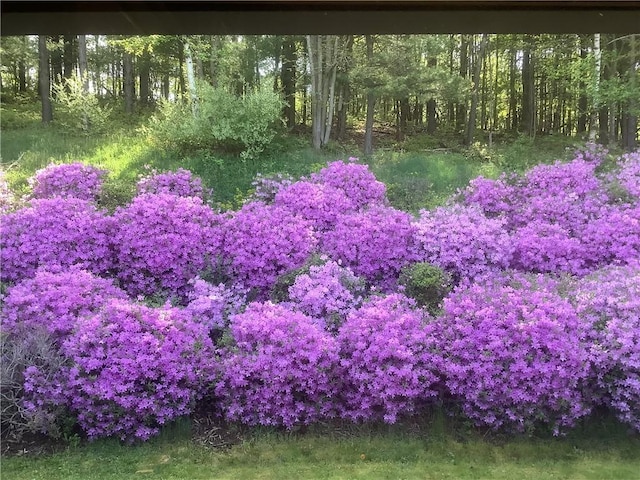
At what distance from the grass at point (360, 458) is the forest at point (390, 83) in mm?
1732

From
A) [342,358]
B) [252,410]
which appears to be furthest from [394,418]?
[252,410]

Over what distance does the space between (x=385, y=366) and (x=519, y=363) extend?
0.67 meters

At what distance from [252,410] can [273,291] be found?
83cm

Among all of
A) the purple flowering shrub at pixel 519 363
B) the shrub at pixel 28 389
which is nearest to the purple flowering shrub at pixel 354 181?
the purple flowering shrub at pixel 519 363

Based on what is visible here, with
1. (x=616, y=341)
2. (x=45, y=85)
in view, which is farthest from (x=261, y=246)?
(x=616, y=341)

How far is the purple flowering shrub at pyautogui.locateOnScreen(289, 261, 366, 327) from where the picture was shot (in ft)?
10.5

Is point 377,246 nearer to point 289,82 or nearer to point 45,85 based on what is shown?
point 289,82

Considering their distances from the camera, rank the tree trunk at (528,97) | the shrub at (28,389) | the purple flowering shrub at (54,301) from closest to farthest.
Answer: the shrub at (28,389)
the purple flowering shrub at (54,301)
the tree trunk at (528,97)

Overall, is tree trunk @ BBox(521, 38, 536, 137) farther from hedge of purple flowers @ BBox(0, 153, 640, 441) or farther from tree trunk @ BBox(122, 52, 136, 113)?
tree trunk @ BBox(122, 52, 136, 113)

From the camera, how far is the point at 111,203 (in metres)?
3.49

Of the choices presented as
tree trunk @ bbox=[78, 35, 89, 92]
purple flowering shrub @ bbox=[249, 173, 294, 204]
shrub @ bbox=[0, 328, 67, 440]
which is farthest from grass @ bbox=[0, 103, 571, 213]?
shrub @ bbox=[0, 328, 67, 440]

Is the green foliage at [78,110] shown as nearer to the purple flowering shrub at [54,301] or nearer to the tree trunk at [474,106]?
the purple flowering shrub at [54,301]

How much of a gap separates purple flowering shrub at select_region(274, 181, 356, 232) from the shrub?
5.31ft

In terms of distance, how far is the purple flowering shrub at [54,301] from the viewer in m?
2.92
